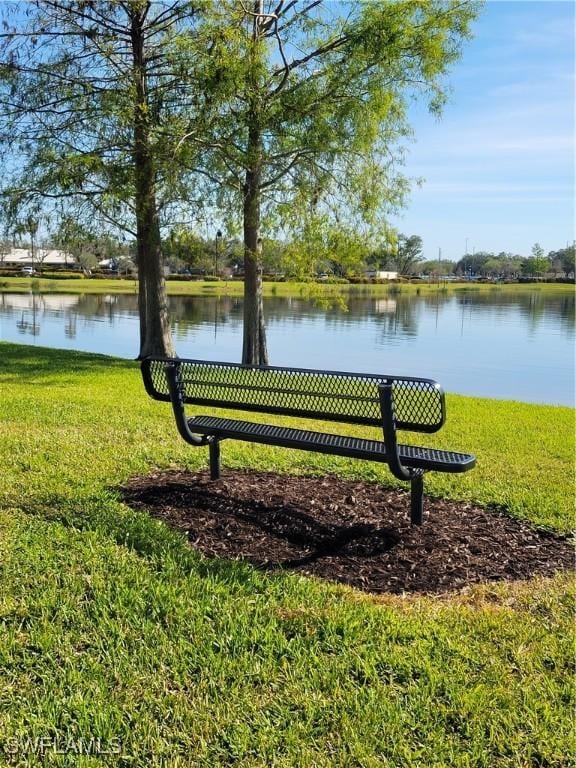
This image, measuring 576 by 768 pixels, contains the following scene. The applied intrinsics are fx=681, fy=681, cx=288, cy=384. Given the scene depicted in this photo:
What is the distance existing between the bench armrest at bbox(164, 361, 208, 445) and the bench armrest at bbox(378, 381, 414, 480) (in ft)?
4.83

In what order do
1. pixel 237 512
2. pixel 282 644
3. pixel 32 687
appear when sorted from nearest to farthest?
1. pixel 32 687
2. pixel 282 644
3. pixel 237 512

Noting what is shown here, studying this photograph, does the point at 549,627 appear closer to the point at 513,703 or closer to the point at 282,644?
the point at 513,703

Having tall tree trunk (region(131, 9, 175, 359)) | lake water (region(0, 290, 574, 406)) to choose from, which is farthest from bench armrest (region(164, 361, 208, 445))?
lake water (region(0, 290, 574, 406))

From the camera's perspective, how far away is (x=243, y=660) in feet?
8.65

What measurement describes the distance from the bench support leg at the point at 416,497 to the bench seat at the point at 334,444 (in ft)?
0.24

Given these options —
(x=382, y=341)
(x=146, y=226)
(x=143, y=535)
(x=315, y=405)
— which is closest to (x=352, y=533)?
(x=315, y=405)

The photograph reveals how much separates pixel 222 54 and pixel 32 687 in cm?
1019

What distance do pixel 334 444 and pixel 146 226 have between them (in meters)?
10.1

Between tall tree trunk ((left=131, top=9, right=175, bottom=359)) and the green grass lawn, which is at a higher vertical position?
tall tree trunk ((left=131, top=9, right=175, bottom=359))

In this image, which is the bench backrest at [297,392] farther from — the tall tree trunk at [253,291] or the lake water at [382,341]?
the lake water at [382,341]

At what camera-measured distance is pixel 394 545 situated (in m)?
3.76

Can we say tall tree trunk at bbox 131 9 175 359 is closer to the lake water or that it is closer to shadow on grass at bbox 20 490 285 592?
the lake water

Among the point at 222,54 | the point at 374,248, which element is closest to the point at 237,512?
the point at 222,54

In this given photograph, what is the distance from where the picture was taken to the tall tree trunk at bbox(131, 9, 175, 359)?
11633mm
